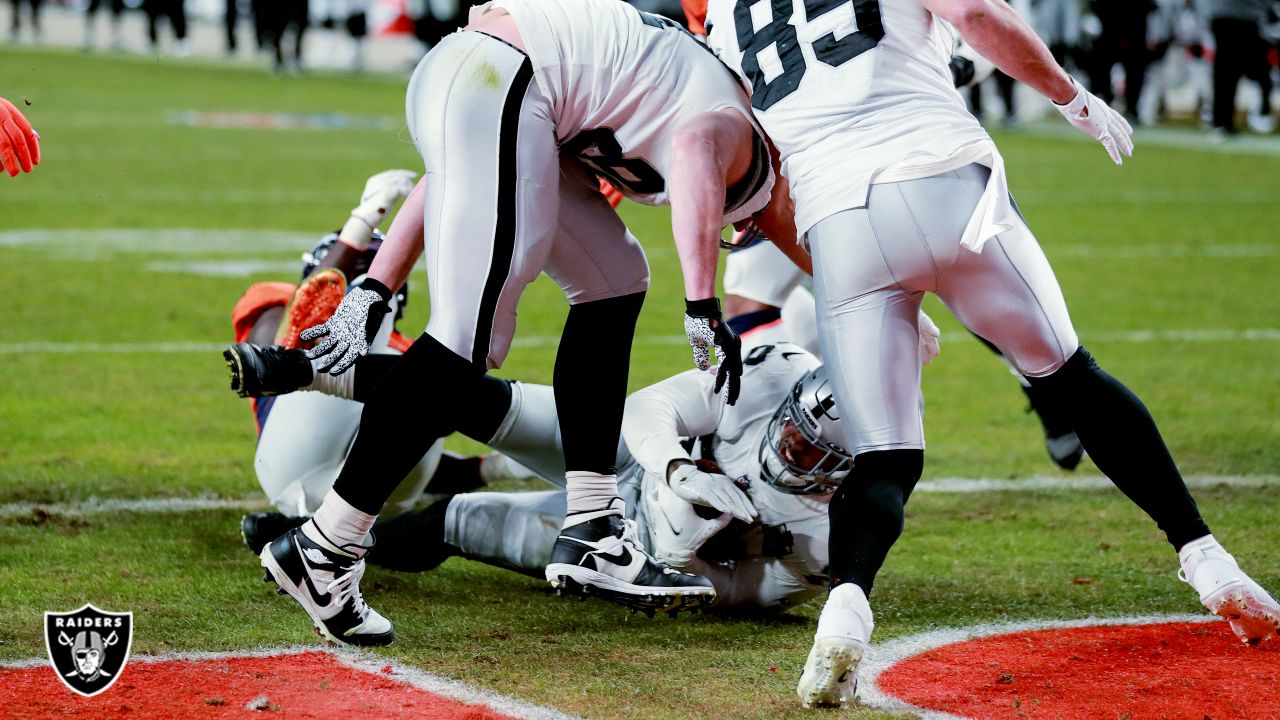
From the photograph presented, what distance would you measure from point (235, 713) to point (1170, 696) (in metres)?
1.64

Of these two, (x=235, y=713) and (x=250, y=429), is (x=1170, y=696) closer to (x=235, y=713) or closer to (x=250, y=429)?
(x=235, y=713)

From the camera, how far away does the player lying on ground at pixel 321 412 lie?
13.2ft

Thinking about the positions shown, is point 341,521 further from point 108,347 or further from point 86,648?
point 108,347

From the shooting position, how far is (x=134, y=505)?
4.42 m

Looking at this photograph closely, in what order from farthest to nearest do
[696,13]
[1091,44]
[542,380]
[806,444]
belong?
[1091,44], [542,380], [696,13], [806,444]

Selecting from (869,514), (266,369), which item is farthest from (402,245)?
(869,514)

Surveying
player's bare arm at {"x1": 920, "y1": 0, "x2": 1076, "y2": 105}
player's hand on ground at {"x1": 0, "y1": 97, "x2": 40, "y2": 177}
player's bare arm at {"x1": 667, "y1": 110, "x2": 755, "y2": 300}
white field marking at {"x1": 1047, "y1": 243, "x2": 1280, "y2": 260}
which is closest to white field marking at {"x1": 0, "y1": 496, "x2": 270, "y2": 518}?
player's hand on ground at {"x1": 0, "y1": 97, "x2": 40, "y2": 177}

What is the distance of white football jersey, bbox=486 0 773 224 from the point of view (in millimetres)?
3188

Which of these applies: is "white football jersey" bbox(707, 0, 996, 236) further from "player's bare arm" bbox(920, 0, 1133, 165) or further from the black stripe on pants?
the black stripe on pants

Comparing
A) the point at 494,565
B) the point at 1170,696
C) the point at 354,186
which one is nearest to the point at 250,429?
the point at 494,565

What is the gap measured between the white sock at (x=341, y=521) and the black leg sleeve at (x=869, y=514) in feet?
2.91

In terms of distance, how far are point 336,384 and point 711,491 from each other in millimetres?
938

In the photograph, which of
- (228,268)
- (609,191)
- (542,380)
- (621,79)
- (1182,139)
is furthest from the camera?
(1182,139)

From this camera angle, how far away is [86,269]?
842 centimetres
